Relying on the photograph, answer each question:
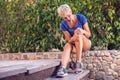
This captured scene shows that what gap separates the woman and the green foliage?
1.00m

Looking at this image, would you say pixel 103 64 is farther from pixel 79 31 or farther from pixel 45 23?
pixel 45 23

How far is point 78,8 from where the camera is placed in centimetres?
565

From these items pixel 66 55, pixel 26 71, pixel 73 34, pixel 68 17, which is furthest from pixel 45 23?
pixel 26 71

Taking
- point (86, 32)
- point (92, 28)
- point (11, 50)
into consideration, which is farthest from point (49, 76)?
point (11, 50)

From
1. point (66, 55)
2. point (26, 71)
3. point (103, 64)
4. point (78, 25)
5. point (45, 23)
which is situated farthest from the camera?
point (45, 23)

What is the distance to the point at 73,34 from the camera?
4574mm

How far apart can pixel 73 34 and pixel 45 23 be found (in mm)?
1360

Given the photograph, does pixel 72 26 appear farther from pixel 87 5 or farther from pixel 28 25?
pixel 28 25

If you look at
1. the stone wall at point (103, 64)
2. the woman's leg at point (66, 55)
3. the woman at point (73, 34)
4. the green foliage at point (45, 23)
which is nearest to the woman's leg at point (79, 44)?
the woman at point (73, 34)

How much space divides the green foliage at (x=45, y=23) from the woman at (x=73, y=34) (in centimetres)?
100

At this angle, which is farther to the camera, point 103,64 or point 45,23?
point 45,23

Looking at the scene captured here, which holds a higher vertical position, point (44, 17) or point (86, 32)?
point (44, 17)

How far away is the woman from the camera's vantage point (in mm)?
4211

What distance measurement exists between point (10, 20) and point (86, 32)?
2.25 meters
